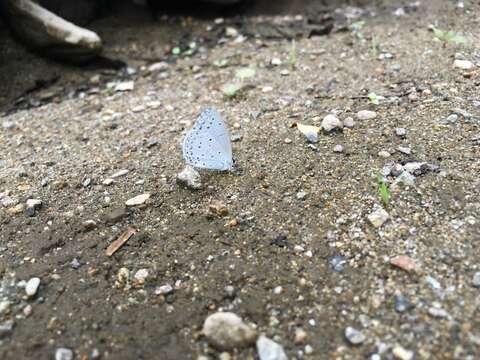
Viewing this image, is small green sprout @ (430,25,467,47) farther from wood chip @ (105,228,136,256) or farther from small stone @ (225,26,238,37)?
wood chip @ (105,228,136,256)

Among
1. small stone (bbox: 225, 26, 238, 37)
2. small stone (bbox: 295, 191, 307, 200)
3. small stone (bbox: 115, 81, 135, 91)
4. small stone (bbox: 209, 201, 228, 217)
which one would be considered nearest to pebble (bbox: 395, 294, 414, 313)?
small stone (bbox: 295, 191, 307, 200)

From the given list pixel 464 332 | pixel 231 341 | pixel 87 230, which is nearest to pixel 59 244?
pixel 87 230

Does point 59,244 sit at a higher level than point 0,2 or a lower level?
lower

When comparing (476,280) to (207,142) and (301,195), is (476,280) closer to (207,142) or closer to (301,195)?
(301,195)

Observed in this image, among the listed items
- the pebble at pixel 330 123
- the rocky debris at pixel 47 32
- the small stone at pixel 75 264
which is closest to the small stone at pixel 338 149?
the pebble at pixel 330 123

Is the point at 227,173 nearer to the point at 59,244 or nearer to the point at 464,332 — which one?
the point at 59,244

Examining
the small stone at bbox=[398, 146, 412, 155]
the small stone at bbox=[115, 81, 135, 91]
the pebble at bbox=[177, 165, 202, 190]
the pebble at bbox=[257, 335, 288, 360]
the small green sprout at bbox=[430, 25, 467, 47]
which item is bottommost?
the pebble at bbox=[257, 335, 288, 360]

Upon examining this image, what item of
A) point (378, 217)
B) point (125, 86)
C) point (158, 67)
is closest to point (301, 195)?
point (378, 217)

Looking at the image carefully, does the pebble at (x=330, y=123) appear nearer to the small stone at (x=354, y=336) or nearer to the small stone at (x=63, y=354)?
the small stone at (x=354, y=336)
